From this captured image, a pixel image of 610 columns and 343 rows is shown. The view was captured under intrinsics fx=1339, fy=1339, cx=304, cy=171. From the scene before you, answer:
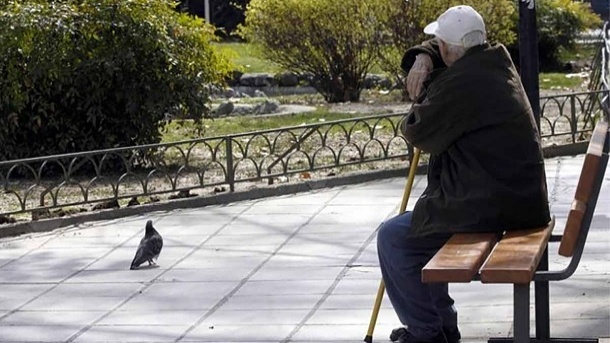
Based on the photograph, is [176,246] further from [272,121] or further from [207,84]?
[272,121]

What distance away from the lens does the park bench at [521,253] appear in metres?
5.05

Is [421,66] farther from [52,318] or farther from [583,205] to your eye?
[52,318]

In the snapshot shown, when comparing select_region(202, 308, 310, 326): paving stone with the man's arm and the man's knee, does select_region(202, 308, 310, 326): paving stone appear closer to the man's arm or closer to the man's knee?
the man's knee

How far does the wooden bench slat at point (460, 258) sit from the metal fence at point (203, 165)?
521cm

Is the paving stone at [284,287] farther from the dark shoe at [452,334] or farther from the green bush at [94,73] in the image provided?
the green bush at [94,73]

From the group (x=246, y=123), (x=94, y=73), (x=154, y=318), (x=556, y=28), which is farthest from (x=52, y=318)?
(x=556, y=28)

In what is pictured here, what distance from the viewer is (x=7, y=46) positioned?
12148 mm

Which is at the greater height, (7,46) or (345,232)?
(7,46)

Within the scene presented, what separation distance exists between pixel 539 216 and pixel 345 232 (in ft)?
12.3

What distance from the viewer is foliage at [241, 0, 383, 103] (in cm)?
1739

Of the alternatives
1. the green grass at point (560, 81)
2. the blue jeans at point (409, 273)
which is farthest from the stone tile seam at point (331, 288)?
the green grass at point (560, 81)

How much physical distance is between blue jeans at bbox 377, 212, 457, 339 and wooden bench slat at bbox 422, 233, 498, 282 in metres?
0.21

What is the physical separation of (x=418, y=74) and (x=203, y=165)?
253 inches

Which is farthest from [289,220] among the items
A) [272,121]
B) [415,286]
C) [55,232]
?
[272,121]
